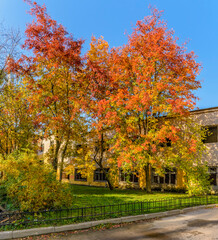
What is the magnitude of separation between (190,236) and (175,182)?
18889 millimetres

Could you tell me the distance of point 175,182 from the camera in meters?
26.7

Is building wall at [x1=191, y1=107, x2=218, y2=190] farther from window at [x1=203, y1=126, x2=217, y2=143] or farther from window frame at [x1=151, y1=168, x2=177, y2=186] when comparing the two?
window frame at [x1=151, y1=168, x2=177, y2=186]

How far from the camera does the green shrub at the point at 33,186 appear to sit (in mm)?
10461

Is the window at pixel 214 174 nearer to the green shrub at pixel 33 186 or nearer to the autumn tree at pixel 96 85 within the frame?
the autumn tree at pixel 96 85

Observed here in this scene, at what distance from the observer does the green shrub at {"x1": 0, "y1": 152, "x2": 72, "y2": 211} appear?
10.5 metres

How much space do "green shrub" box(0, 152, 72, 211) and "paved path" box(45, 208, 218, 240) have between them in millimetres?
2577

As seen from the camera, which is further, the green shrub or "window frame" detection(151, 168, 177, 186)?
"window frame" detection(151, 168, 177, 186)

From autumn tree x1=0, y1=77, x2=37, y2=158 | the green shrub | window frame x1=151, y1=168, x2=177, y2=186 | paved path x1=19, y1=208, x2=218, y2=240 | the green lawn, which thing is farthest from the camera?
window frame x1=151, y1=168, x2=177, y2=186

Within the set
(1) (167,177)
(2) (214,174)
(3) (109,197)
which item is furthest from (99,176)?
(3) (109,197)

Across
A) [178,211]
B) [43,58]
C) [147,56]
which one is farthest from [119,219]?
[147,56]

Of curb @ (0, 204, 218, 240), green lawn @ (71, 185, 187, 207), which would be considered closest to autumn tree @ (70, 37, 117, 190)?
green lawn @ (71, 185, 187, 207)

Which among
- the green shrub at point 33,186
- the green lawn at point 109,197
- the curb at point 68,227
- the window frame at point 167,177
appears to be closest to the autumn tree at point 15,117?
the green lawn at point 109,197

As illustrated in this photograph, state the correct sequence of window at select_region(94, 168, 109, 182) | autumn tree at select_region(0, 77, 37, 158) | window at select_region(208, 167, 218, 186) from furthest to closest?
window at select_region(94, 168, 109, 182), window at select_region(208, 167, 218, 186), autumn tree at select_region(0, 77, 37, 158)

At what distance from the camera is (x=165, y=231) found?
940 centimetres
